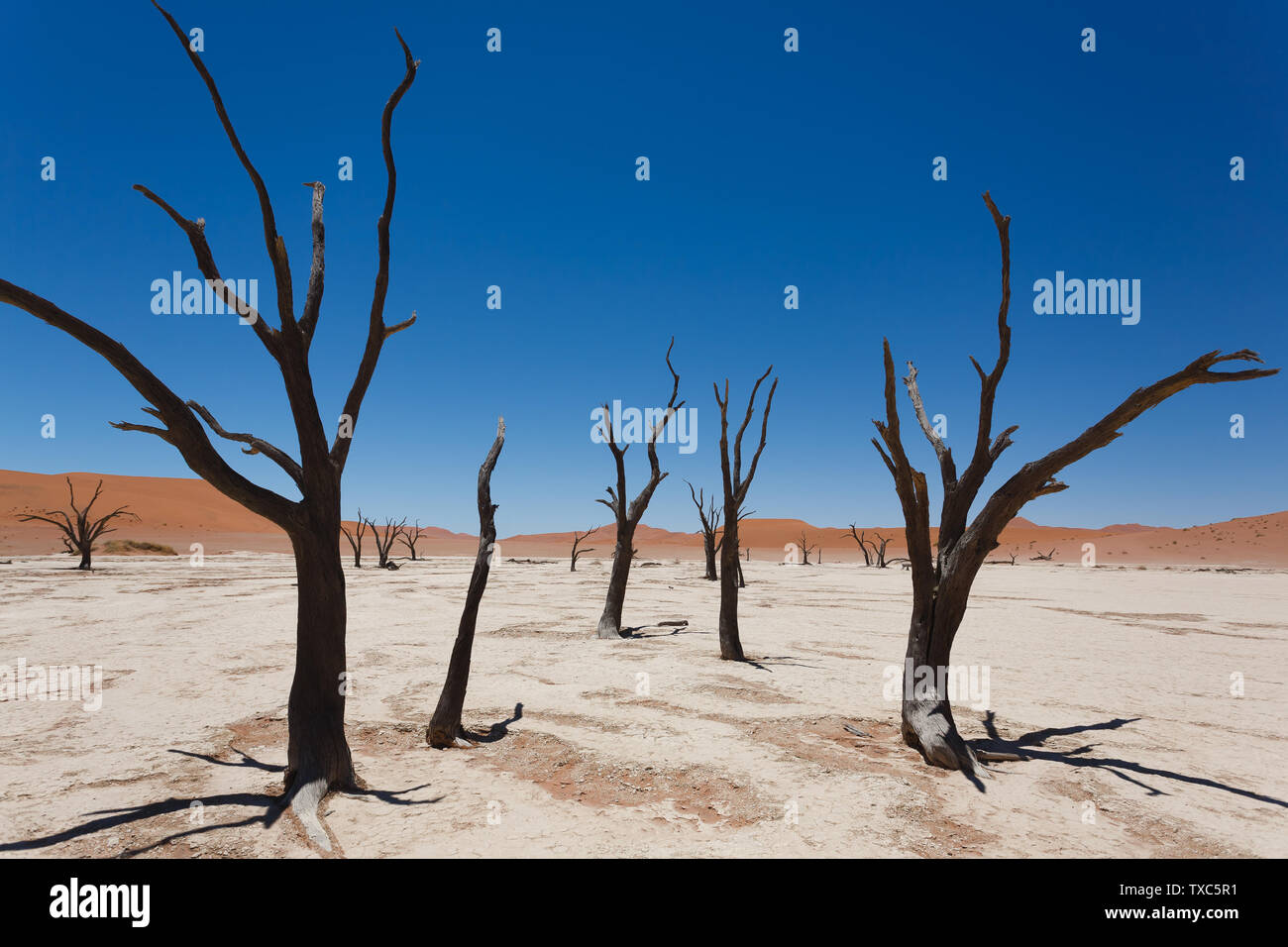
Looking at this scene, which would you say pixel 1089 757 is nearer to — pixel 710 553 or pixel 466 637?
pixel 466 637

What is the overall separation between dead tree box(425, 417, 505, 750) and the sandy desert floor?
1.07 ft

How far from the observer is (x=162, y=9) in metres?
3.90

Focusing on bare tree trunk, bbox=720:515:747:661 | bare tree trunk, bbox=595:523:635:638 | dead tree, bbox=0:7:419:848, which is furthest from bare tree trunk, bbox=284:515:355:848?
bare tree trunk, bbox=595:523:635:638

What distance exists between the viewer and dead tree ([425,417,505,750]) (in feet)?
20.3

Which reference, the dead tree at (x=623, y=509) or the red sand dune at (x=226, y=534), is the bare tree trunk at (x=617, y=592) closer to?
the dead tree at (x=623, y=509)

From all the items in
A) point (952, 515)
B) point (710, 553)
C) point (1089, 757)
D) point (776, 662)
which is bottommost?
point (776, 662)

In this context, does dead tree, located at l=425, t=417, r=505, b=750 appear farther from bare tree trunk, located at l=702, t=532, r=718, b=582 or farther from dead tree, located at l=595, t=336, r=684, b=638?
bare tree trunk, located at l=702, t=532, r=718, b=582

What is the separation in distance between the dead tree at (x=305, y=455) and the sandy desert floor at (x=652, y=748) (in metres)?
0.41

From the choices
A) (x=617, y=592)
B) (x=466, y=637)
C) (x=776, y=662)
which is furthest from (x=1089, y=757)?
(x=617, y=592)

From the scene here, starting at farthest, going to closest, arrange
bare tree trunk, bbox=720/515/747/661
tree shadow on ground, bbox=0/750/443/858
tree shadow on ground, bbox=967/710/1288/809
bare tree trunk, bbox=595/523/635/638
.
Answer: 1. bare tree trunk, bbox=595/523/635/638
2. bare tree trunk, bbox=720/515/747/661
3. tree shadow on ground, bbox=967/710/1288/809
4. tree shadow on ground, bbox=0/750/443/858

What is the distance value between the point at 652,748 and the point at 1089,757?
4.09 meters

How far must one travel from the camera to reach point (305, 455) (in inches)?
184

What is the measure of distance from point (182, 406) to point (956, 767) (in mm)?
6656
